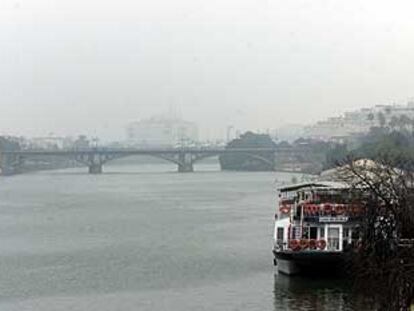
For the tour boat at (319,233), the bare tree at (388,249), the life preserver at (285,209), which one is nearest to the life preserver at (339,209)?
the tour boat at (319,233)

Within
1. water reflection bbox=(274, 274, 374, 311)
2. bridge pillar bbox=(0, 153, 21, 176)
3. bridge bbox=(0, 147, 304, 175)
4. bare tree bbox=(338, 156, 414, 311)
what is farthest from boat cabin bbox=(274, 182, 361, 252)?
bridge pillar bbox=(0, 153, 21, 176)

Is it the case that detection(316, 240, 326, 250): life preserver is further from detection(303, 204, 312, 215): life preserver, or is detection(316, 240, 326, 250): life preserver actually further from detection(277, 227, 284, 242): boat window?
Result: detection(277, 227, 284, 242): boat window

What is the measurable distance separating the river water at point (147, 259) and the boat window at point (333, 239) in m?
0.79

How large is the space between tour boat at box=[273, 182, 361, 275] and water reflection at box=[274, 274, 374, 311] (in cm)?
28

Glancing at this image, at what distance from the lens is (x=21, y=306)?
1378 cm

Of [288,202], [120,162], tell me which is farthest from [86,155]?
[288,202]

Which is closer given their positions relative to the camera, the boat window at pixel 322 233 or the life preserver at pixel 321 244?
the life preserver at pixel 321 244

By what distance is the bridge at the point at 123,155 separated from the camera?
63.2 metres

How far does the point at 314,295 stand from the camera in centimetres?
1438

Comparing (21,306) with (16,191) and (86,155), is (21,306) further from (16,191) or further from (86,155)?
(86,155)

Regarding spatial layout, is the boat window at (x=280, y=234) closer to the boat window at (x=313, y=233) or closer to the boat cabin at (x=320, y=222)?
the boat cabin at (x=320, y=222)

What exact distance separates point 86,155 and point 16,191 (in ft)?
60.9

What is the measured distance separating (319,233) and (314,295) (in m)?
1.99

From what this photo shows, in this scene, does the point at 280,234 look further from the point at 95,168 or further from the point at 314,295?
the point at 95,168
